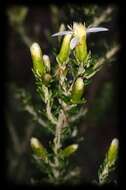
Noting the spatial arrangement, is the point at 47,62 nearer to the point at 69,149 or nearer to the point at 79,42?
the point at 79,42

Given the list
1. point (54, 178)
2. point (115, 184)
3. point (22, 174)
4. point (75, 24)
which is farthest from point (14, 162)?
point (75, 24)

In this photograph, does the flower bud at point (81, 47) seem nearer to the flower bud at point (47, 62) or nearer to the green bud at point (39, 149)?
the flower bud at point (47, 62)

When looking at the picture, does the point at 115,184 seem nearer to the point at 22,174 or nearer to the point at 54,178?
the point at 54,178

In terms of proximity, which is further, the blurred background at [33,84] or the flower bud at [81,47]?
the blurred background at [33,84]

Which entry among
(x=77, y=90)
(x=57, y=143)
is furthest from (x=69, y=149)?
(x=77, y=90)

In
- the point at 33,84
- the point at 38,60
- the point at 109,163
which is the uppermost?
the point at 38,60

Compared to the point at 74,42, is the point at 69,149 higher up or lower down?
lower down

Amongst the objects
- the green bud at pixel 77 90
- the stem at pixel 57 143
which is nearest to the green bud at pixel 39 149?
the stem at pixel 57 143
